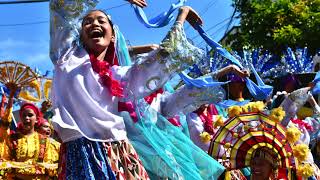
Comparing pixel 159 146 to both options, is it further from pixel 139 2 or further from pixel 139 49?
pixel 139 2

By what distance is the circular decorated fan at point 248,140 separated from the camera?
5.12 m

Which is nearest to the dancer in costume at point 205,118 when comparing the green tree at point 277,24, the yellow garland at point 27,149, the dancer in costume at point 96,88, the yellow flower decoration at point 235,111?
the yellow flower decoration at point 235,111

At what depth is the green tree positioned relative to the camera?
17.8 m

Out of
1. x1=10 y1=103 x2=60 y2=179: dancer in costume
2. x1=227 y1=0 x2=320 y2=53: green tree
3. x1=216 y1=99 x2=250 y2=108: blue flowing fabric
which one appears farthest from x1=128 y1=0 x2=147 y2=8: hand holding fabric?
x1=227 y1=0 x2=320 y2=53: green tree

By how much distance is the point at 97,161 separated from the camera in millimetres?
3502

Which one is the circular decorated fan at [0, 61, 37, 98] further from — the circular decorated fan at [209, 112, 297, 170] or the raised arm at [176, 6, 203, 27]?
the raised arm at [176, 6, 203, 27]

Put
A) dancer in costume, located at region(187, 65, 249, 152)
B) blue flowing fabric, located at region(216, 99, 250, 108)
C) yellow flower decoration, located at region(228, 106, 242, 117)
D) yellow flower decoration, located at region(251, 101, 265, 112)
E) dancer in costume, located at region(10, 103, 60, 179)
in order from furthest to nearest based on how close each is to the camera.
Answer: dancer in costume, located at region(187, 65, 249, 152) < blue flowing fabric, located at region(216, 99, 250, 108) < dancer in costume, located at region(10, 103, 60, 179) < yellow flower decoration, located at region(228, 106, 242, 117) < yellow flower decoration, located at region(251, 101, 265, 112)

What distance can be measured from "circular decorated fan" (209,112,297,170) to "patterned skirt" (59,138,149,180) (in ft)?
5.87

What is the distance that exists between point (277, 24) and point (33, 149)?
13.1m

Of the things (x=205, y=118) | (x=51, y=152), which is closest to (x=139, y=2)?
(x=205, y=118)

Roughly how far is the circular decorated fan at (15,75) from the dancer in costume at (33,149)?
0.36 meters

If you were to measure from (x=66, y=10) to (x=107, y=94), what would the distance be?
0.56 m

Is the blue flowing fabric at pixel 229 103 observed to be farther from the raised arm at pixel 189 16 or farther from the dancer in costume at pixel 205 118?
the raised arm at pixel 189 16

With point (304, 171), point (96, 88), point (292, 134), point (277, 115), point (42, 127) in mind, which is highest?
point (42, 127)
